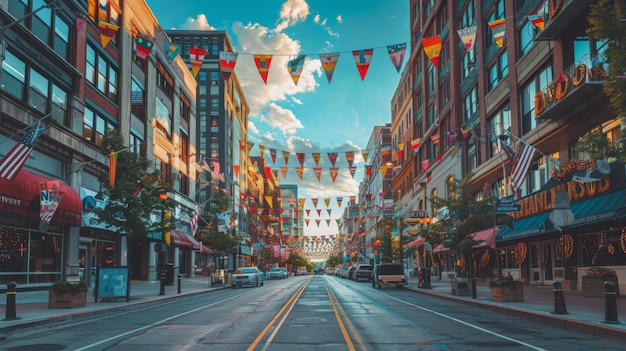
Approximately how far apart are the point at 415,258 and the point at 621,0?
59287 mm

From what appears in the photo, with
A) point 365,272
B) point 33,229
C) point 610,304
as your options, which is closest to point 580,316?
point 610,304

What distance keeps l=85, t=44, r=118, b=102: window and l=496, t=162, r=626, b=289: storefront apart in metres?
25.6

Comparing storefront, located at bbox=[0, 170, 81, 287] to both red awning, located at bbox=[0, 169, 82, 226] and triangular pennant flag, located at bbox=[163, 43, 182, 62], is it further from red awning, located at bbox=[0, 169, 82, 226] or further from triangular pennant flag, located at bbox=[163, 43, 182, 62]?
triangular pennant flag, located at bbox=[163, 43, 182, 62]

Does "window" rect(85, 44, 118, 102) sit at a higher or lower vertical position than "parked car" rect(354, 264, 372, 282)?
higher

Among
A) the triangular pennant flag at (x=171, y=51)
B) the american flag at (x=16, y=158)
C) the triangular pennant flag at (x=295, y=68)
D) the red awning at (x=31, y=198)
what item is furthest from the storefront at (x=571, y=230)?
the red awning at (x=31, y=198)

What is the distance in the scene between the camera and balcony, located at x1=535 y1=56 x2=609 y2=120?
21281 mm

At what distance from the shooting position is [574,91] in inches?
884

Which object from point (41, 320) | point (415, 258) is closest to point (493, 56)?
point (41, 320)

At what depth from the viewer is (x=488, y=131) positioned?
36.8 m

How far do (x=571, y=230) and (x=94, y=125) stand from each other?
87.6 feet

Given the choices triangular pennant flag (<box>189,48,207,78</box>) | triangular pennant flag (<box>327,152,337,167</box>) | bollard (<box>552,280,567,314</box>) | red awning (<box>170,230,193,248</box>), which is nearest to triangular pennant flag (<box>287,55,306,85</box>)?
triangular pennant flag (<box>189,48,207,78</box>)

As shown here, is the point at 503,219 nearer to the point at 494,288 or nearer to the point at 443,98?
the point at 494,288

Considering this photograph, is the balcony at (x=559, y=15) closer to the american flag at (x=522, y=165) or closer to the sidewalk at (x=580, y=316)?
the american flag at (x=522, y=165)

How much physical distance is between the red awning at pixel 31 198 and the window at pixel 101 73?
835 cm
